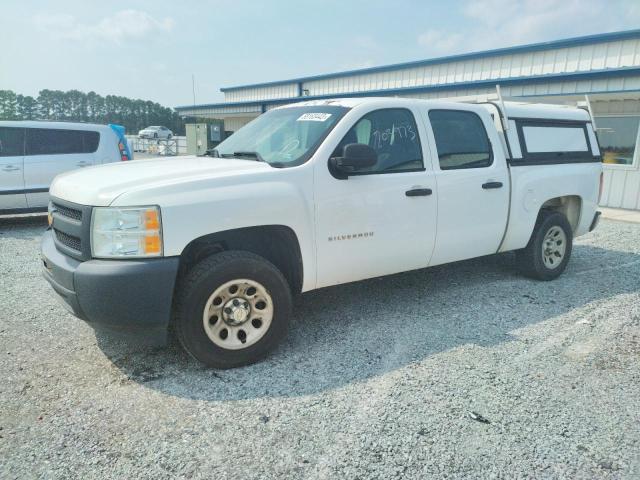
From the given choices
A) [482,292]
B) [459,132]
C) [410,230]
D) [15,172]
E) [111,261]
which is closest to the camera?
[111,261]

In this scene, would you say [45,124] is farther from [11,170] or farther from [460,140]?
[460,140]

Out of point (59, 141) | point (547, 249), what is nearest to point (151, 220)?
point (547, 249)

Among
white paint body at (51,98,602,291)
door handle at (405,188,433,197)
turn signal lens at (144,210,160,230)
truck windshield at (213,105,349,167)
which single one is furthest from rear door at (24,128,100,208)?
door handle at (405,188,433,197)

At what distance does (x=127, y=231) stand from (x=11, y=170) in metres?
6.91

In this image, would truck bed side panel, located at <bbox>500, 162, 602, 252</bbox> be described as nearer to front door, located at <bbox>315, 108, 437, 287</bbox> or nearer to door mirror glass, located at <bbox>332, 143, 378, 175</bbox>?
front door, located at <bbox>315, 108, 437, 287</bbox>

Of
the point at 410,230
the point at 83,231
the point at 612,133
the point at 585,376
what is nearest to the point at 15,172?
the point at 83,231

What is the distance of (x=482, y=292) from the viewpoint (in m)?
5.12

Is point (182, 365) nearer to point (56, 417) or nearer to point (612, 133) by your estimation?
point (56, 417)

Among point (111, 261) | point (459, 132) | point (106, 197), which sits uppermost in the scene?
point (459, 132)

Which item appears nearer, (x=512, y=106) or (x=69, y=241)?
(x=69, y=241)

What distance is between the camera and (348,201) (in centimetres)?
369

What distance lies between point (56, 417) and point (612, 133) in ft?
41.2

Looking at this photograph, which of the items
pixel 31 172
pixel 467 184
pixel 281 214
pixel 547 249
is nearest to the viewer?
pixel 281 214

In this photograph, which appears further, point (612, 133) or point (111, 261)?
point (612, 133)
